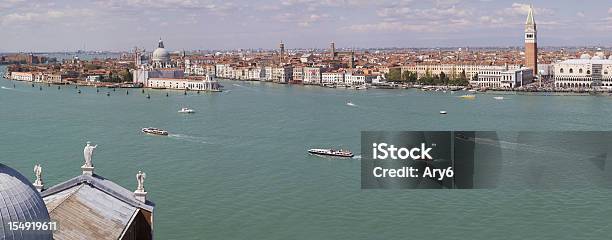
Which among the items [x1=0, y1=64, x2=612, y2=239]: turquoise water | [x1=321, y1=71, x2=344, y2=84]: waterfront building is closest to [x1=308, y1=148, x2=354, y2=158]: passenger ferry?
[x1=0, y1=64, x2=612, y2=239]: turquoise water

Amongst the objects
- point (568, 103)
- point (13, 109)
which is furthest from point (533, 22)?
point (13, 109)

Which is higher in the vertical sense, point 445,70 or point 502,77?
point 445,70

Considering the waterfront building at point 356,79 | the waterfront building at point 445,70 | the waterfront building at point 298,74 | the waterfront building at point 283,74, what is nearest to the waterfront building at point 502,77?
the waterfront building at point 445,70

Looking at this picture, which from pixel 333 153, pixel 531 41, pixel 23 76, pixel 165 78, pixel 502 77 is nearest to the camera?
pixel 333 153

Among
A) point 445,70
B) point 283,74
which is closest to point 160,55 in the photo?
point 283,74

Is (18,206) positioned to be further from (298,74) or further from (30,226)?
(298,74)

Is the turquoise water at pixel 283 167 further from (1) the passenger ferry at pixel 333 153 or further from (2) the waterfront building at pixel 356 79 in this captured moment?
(2) the waterfront building at pixel 356 79

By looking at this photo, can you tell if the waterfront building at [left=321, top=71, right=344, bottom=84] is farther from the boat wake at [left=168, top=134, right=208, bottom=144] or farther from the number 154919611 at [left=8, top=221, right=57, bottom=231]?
the number 154919611 at [left=8, top=221, right=57, bottom=231]
